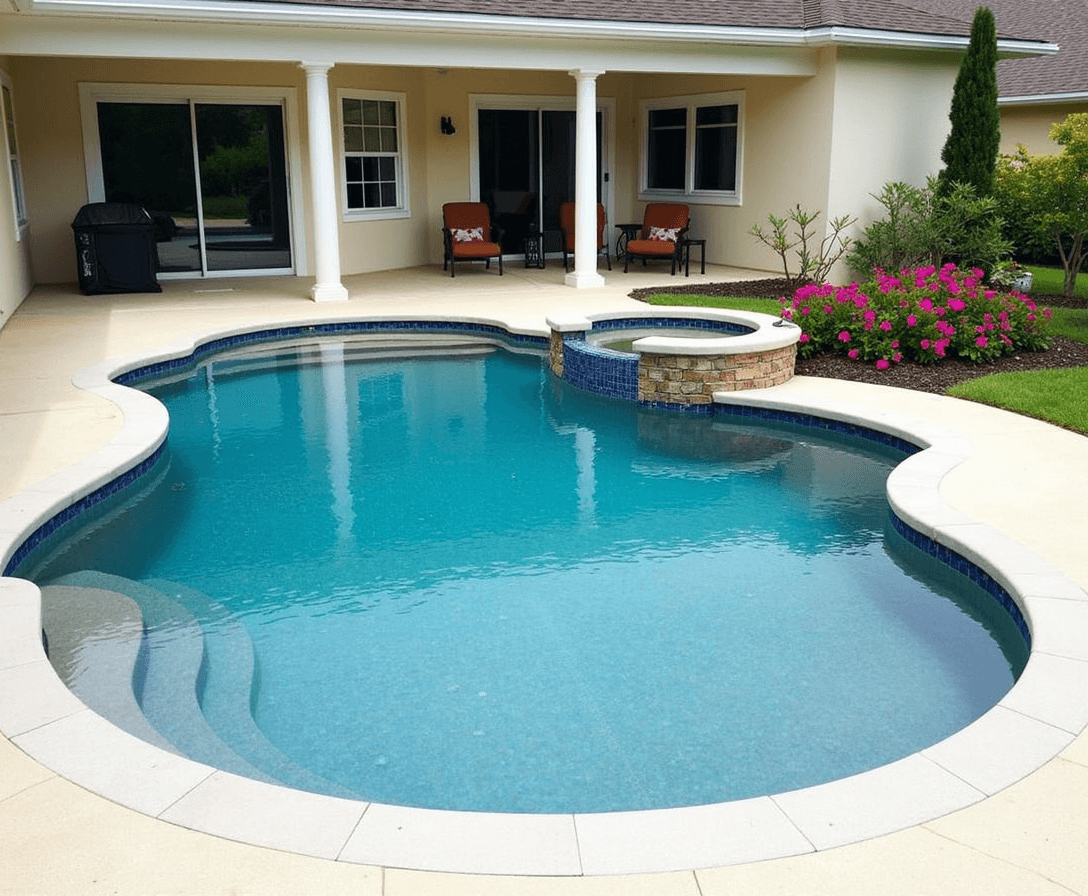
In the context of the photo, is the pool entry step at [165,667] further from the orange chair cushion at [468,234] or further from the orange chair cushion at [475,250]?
the orange chair cushion at [468,234]

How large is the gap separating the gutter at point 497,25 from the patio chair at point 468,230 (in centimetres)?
310

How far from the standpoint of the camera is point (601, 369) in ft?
28.7

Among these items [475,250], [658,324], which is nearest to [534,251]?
[475,250]

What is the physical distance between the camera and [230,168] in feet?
47.1

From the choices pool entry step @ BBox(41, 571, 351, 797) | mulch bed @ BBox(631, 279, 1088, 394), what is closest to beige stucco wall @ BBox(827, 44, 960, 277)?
mulch bed @ BBox(631, 279, 1088, 394)

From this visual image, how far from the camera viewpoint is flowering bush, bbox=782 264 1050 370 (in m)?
8.92

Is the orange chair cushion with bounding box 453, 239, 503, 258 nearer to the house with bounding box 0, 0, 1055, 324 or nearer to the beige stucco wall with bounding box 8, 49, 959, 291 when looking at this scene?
the house with bounding box 0, 0, 1055, 324

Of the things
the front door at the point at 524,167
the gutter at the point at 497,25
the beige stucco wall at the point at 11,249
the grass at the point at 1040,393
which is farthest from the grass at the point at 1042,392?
the beige stucco wall at the point at 11,249

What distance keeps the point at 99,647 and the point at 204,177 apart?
36.6ft

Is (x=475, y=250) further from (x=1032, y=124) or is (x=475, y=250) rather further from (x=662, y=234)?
(x=1032, y=124)

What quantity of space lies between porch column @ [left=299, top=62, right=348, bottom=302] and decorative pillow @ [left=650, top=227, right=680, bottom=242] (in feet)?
16.4

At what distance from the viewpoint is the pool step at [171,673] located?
3.65 meters

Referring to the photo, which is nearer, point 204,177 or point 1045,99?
point 204,177

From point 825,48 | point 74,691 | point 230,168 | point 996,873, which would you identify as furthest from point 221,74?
point 996,873
